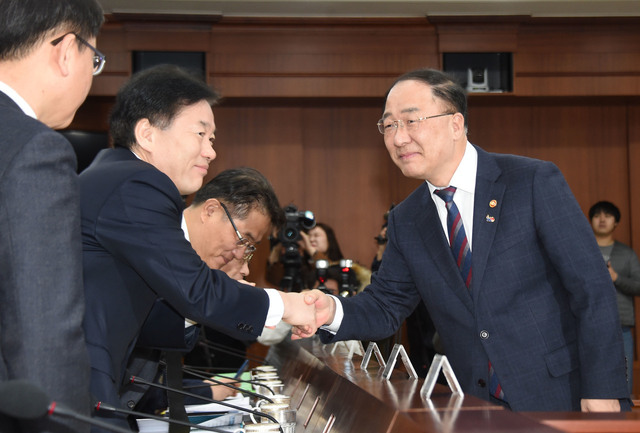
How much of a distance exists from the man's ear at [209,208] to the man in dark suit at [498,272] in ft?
1.67

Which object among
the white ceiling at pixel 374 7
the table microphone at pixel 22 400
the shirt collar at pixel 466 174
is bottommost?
the table microphone at pixel 22 400

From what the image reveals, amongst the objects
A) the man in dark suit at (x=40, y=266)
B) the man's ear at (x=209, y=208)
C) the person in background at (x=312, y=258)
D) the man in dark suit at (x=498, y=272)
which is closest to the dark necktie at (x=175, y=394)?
the man in dark suit at (x=498, y=272)

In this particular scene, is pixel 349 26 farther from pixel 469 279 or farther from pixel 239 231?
pixel 469 279

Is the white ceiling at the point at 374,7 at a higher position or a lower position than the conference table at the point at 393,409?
higher

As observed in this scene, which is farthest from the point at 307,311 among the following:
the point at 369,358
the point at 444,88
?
the point at 444,88

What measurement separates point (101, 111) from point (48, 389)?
5.43 meters

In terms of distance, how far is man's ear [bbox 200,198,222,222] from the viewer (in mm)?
2396

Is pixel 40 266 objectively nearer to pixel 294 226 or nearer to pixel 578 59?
pixel 294 226

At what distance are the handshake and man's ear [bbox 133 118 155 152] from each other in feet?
1.74

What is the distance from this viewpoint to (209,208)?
240cm

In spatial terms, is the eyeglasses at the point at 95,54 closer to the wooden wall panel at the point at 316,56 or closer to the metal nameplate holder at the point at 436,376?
the metal nameplate holder at the point at 436,376

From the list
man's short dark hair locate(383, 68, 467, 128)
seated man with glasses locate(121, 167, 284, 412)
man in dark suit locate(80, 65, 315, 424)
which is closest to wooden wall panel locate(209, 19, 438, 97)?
seated man with glasses locate(121, 167, 284, 412)

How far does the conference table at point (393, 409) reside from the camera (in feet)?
3.52

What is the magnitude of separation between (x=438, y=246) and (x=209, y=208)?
764 millimetres
